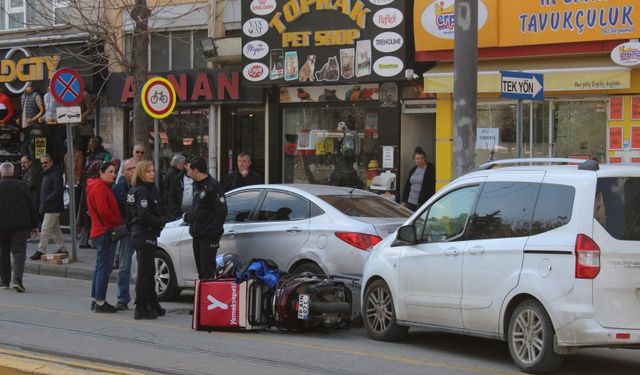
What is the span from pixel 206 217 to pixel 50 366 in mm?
3339

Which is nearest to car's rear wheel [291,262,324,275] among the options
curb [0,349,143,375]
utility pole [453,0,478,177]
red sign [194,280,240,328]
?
red sign [194,280,240,328]

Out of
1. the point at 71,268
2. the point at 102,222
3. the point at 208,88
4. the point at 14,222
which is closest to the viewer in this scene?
the point at 102,222

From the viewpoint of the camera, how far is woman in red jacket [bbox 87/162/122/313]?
36.1ft

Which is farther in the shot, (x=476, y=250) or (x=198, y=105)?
(x=198, y=105)

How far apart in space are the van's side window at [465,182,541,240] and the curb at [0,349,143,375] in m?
3.27

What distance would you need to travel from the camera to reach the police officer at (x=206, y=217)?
10531 millimetres

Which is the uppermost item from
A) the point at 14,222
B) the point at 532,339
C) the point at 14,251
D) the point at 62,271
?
the point at 14,222

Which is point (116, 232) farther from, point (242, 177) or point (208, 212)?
point (242, 177)

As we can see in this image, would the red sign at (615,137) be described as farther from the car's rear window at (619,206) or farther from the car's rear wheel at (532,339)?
the car's rear wheel at (532,339)

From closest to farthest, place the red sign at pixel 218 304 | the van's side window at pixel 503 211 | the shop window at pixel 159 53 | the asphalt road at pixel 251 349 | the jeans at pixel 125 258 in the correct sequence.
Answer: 1. the van's side window at pixel 503 211
2. the asphalt road at pixel 251 349
3. the red sign at pixel 218 304
4. the jeans at pixel 125 258
5. the shop window at pixel 159 53

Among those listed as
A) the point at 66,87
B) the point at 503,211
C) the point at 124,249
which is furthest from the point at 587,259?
the point at 66,87

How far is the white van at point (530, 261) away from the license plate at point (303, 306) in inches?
36.1

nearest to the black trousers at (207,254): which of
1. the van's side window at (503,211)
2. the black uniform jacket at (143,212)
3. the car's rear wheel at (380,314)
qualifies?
the black uniform jacket at (143,212)

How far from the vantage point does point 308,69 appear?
17312 mm
